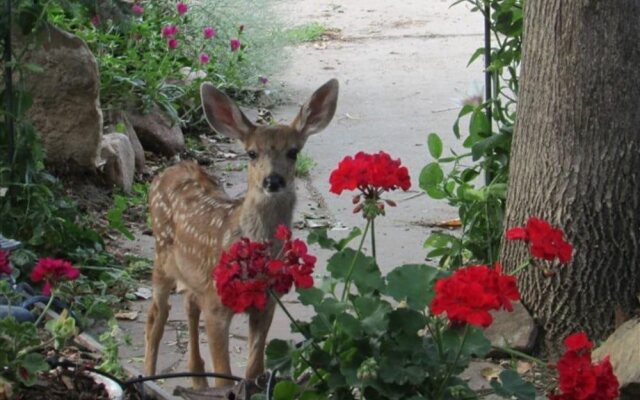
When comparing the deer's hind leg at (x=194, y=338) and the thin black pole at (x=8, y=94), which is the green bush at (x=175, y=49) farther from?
the deer's hind leg at (x=194, y=338)

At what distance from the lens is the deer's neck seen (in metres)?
6.02

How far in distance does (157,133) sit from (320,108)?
3798 millimetres

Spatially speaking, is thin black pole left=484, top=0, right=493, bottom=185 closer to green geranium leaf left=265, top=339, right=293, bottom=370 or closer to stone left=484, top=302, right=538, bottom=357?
stone left=484, top=302, right=538, bottom=357

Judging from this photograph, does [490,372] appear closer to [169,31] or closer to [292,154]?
[292,154]

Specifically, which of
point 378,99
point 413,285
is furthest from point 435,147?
point 378,99

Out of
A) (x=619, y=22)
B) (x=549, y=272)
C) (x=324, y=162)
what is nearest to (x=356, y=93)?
(x=324, y=162)

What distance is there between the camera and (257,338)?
233 inches

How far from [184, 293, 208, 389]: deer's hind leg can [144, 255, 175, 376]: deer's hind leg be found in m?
0.12

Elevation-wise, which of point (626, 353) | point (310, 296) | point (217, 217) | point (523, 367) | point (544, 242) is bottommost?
point (523, 367)

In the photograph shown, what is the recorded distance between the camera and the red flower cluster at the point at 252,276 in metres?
3.75

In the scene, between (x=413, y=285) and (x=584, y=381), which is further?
(x=413, y=285)

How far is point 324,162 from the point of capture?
9969 millimetres

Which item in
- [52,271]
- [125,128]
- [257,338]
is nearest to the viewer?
[52,271]

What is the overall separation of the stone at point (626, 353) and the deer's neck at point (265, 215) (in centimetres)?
147
